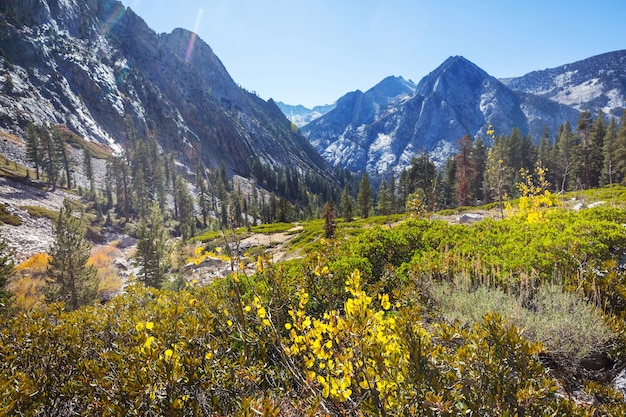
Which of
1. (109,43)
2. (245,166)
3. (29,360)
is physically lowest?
(29,360)

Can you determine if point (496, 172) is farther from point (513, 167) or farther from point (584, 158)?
point (513, 167)

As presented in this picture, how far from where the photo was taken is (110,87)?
93188 mm

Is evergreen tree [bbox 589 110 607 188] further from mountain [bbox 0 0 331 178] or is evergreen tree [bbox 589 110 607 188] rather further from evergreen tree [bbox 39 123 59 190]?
mountain [bbox 0 0 331 178]

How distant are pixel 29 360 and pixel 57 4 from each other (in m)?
131

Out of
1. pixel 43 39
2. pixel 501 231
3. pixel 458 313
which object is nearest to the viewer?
pixel 458 313

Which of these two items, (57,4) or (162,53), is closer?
(57,4)

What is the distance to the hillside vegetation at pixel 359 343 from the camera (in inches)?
89.7

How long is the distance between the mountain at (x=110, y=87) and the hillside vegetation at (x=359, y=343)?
80.2 m

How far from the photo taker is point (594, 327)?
3.90 meters

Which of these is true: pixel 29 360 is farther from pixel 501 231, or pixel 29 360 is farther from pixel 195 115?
pixel 195 115

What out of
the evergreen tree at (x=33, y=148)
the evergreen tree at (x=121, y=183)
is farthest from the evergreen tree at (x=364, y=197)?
the evergreen tree at (x=33, y=148)

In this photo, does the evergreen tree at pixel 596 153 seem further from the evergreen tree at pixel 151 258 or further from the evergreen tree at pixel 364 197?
the evergreen tree at pixel 151 258

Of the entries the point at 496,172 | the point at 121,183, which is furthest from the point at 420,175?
the point at 121,183

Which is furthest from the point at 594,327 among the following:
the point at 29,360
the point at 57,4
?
the point at 57,4
